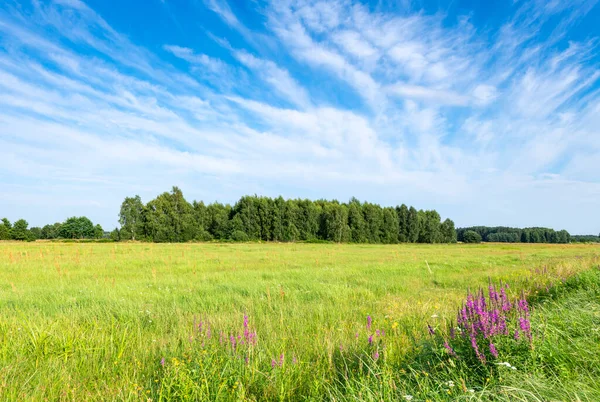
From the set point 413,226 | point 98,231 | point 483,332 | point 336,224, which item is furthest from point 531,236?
point 98,231

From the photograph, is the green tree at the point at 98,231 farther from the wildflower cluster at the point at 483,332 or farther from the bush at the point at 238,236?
the wildflower cluster at the point at 483,332

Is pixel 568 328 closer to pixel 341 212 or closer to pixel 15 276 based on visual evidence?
pixel 15 276

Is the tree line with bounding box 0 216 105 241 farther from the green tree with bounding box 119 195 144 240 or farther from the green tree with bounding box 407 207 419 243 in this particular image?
the green tree with bounding box 407 207 419 243

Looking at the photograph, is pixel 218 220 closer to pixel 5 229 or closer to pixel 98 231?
pixel 98 231

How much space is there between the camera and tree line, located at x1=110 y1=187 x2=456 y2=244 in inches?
2489

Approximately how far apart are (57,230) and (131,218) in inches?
2805

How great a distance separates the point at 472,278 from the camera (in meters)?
11.0

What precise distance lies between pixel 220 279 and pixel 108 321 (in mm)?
5063

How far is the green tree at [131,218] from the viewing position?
6350 centimetres

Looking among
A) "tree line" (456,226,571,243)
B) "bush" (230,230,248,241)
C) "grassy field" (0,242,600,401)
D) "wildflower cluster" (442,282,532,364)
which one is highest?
"tree line" (456,226,571,243)

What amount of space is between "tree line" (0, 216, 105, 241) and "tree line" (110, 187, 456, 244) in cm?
3698

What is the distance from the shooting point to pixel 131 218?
65.2 metres

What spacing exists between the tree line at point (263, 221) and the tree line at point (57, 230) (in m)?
37.0

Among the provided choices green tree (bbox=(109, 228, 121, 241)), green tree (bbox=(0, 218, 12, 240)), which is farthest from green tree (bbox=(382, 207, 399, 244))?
green tree (bbox=(0, 218, 12, 240))
